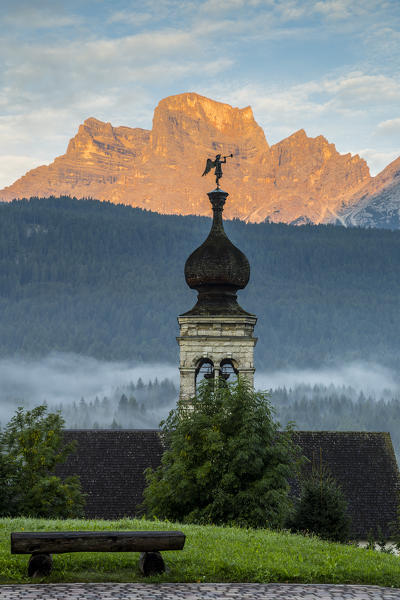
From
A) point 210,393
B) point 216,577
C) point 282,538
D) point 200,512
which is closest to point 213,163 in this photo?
point 210,393

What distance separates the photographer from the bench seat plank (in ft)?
54.7

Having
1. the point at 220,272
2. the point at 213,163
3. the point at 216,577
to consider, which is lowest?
the point at 216,577

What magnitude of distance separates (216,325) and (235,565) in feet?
83.0

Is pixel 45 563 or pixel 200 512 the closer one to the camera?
pixel 45 563

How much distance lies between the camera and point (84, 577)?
17328 millimetres

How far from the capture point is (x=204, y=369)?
43719 mm

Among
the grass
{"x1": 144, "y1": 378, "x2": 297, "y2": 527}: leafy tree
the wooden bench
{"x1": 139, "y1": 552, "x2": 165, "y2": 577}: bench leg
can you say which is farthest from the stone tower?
the wooden bench

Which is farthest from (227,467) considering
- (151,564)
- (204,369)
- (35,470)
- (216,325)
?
(151,564)

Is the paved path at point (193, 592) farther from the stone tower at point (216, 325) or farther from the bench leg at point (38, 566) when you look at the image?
the stone tower at point (216, 325)

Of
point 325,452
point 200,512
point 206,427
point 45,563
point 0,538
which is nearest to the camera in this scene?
point 45,563

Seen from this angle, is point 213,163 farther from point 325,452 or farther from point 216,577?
point 216,577

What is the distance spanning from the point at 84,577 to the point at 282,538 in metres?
6.48

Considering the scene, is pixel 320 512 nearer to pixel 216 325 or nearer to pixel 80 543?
pixel 80 543

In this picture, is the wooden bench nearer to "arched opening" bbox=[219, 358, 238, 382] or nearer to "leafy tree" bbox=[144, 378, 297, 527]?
"leafy tree" bbox=[144, 378, 297, 527]
